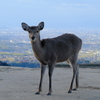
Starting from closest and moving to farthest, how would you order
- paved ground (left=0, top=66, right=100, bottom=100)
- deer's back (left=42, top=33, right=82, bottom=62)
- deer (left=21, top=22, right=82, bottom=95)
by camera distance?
paved ground (left=0, top=66, right=100, bottom=100)
deer (left=21, top=22, right=82, bottom=95)
deer's back (left=42, top=33, right=82, bottom=62)

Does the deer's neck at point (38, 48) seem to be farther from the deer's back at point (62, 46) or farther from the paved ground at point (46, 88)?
the paved ground at point (46, 88)

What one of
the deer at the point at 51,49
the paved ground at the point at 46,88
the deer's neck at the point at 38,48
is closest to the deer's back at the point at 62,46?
the deer at the point at 51,49

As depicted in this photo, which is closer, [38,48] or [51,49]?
[38,48]

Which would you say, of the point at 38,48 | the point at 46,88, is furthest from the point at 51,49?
the point at 46,88

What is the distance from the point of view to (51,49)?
9.95 metres

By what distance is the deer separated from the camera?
371 inches

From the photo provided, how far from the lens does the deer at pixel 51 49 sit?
943 cm

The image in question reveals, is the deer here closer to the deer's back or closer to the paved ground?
the deer's back

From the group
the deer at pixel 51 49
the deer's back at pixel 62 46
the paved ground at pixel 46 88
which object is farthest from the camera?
the deer's back at pixel 62 46

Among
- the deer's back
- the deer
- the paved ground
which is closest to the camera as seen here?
the paved ground

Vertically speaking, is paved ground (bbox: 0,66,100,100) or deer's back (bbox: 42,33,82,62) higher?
deer's back (bbox: 42,33,82,62)

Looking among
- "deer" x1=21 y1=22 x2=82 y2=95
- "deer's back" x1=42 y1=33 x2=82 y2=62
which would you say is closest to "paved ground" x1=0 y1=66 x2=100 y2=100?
"deer" x1=21 y1=22 x2=82 y2=95

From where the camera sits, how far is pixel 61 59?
10320mm

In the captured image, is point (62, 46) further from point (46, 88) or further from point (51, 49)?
point (46, 88)
